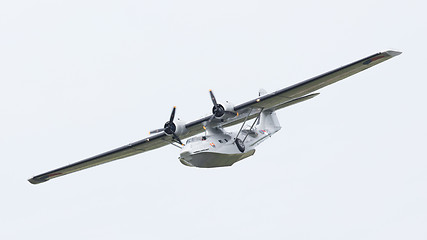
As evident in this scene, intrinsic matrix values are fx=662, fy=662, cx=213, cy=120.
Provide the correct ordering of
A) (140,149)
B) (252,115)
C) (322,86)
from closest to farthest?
(322,86)
(252,115)
(140,149)

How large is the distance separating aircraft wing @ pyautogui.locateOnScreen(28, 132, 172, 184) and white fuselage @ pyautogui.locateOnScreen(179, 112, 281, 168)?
365 centimetres

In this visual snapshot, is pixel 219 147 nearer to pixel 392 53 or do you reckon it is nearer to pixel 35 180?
pixel 392 53

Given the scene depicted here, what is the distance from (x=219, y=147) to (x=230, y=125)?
4.13m

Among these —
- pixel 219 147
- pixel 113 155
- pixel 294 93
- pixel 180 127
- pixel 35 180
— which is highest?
pixel 35 180

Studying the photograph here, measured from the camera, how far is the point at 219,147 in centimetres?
3275

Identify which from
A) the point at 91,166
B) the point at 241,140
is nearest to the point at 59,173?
the point at 91,166

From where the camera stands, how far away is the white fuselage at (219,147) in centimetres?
3207

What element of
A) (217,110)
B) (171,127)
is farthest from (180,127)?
(217,110)

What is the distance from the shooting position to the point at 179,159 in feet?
107

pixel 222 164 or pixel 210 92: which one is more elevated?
pixel 210 92

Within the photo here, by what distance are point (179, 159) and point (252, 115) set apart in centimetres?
526

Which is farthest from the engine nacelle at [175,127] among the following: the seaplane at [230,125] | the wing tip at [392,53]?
the wing tip at [392,53]

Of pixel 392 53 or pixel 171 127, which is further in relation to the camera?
pixel 171 127

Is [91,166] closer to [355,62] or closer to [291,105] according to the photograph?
[291,105]
